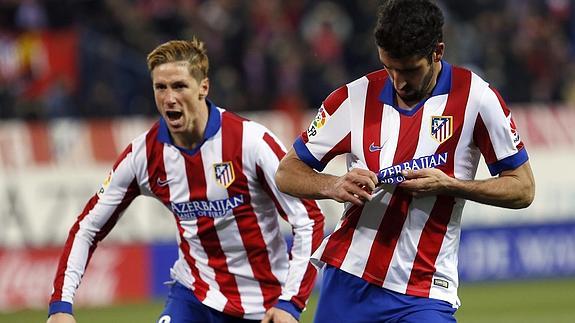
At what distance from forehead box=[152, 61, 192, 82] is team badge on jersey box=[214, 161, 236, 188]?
18.4 inches

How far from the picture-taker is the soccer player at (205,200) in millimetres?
5809

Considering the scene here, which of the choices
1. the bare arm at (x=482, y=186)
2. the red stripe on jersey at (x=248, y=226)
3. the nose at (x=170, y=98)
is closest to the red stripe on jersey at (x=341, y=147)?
the bare arm at (x=482, y=186)

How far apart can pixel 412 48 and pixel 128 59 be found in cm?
1146

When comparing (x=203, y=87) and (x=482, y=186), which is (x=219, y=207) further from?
(x=482, y=186)

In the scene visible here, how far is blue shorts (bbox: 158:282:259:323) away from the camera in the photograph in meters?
5.73

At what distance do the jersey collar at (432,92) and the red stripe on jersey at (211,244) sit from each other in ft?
4.37

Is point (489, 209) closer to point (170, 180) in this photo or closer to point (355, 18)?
point (355, 18)

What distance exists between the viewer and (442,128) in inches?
189

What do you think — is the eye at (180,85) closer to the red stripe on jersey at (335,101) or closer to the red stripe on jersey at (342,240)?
the red stripe on jersey at (335,101)

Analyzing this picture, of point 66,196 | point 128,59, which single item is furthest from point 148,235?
point 128,59

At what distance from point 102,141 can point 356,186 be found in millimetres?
9727

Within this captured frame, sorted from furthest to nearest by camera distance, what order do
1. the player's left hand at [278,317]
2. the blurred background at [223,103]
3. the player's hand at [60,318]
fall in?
the blurred background at [223,103], the player's hand at [60,318], the player's left hand at [278,317]

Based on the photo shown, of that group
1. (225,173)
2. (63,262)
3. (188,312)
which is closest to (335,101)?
(225,173)

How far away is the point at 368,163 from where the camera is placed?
4871 millimetres
